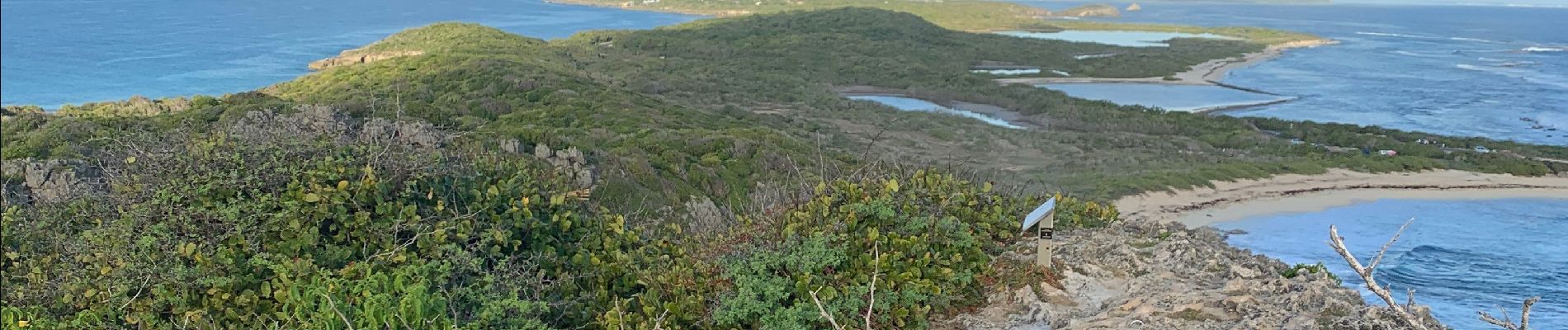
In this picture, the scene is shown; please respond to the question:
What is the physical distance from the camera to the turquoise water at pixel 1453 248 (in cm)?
1224

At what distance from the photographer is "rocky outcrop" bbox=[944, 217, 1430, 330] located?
5137mm

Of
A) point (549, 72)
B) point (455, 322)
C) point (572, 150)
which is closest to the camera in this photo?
point (455, 322)

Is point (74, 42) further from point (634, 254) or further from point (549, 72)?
point (634, 254)

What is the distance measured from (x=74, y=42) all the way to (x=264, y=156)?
51.6 metres

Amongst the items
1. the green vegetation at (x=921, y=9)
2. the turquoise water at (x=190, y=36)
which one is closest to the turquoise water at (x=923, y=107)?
the turquoise water at (x=190, y=36)

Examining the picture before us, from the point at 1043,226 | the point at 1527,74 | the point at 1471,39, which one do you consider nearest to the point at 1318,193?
the point at 1043,226

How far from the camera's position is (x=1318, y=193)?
20984 millimetres

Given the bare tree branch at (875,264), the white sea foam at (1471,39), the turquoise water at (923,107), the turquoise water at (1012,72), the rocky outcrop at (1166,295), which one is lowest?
the white sea foam at (1471,39)

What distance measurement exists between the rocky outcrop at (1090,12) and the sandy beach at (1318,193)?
89.7m

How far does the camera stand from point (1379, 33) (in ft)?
274

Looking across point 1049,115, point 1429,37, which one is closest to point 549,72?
point 1049,115

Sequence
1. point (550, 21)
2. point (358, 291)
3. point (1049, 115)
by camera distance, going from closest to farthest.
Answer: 1. point (358, 291)
2. point (1049, 115)
3. point (550, 21)

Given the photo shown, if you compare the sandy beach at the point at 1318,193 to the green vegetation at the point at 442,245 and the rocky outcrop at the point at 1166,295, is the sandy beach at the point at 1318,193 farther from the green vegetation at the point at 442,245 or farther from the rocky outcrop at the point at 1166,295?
the green vegetation at the point at 442,245

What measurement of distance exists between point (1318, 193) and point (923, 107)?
17479 millimetres
